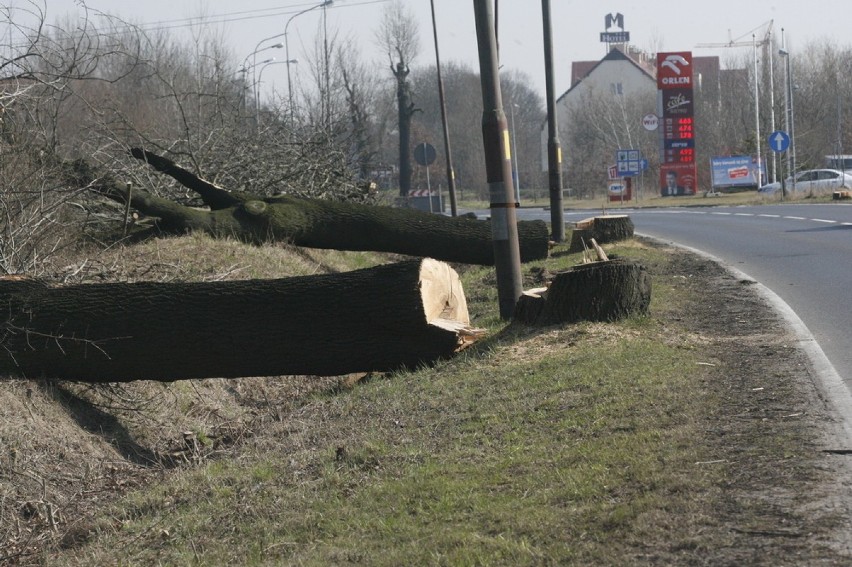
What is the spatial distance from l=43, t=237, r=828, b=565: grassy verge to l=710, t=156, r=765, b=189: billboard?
54.4 meters

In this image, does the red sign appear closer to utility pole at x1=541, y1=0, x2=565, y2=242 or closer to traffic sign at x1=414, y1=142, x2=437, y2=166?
traffic sign at x1=414, y1=142, x2=437, y2=166

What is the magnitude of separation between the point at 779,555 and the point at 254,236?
11944mm

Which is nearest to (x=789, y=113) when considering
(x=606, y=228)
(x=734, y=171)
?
(x=734, y=171)

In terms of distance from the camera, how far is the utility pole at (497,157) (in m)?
10.8

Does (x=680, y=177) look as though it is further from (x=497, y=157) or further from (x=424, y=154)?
(x=497, y=157)

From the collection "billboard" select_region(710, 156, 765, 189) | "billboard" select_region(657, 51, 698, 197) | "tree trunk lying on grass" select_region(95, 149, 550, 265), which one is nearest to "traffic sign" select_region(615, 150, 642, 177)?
"billboard" select_region(657, 51, 698, 197)

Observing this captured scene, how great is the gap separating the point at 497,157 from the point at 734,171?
53093 millimetres

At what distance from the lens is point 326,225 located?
15406mm

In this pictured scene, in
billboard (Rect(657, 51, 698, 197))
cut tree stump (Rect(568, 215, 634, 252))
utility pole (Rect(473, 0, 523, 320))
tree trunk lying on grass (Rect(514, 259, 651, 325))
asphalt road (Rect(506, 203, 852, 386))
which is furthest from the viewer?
billboard (Rect(657, 51, 698, 197))

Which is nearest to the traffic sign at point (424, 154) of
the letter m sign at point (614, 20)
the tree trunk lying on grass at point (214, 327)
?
the tree trunk lying on grass at point (214, 327)

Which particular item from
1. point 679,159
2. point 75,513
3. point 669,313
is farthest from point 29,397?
point 679,159

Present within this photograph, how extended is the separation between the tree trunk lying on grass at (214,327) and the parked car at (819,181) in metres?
40.2

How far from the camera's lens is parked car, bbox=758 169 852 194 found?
47263 millimetres

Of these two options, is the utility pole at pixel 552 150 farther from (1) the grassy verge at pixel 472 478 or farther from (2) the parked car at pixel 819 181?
(2) the parked car at pixel 819 181
